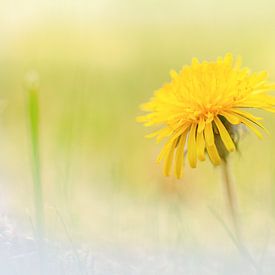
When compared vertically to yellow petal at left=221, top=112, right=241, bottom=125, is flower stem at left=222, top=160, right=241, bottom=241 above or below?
below

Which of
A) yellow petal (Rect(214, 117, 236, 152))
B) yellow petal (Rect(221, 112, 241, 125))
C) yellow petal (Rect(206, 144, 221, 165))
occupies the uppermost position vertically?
yellow petal (Rect(221, 112, 241, 125))

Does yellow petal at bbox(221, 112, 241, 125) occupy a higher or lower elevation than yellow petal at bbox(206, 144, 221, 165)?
higher

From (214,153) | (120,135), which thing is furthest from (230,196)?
(120,135)

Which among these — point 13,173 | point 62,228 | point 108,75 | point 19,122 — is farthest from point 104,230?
point 108,75

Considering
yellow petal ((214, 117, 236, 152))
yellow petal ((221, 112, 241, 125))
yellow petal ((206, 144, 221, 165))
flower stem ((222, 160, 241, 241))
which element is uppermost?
yellow petal ((221, 112, 241, 125))

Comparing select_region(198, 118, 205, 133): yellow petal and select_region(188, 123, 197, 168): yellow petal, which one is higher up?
select_region(198, 118, 205, 133): yellow petal
